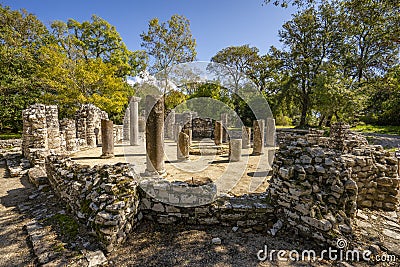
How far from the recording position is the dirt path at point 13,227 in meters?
2.98

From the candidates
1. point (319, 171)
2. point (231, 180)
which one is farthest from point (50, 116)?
point (319, 171)

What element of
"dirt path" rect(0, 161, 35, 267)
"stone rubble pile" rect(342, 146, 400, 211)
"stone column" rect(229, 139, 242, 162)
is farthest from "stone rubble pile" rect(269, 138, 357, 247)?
"stone column" rect(229, 139, 242, 162)

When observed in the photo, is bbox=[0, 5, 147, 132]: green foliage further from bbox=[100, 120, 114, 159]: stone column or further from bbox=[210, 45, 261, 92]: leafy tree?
bbox=[210, 45, 261, 92]: leafy tree

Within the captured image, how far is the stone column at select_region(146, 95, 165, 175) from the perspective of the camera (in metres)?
6.08

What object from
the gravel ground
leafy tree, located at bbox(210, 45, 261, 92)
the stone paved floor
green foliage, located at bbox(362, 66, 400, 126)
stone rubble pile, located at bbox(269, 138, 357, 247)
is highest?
leafy tree, located at bbox(210, 45, 261, 92)

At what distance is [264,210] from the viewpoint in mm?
3641

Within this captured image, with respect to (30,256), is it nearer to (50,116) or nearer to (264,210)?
(264,210)

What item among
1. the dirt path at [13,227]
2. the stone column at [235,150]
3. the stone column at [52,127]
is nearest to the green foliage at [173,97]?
the stone column at [52,127]

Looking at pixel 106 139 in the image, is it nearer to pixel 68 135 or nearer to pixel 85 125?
pixel 68 135

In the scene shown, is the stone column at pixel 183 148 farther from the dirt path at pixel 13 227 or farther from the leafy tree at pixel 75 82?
the leafy tree at pixel 75 82

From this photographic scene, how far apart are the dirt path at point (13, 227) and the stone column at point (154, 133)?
326 centimetres

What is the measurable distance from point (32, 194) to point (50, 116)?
19.5 ft

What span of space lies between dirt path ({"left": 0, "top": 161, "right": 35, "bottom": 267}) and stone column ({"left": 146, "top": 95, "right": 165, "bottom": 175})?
3264mm

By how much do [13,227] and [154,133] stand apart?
3.71 m
